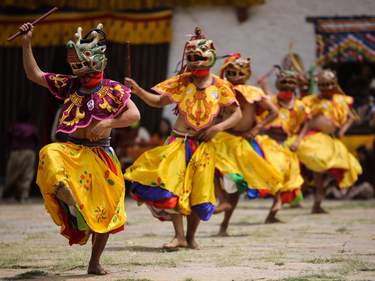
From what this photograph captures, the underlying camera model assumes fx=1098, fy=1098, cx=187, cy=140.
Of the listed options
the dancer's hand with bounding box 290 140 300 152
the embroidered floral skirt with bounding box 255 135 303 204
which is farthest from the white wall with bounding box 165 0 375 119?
the embroidered floral skirt with bounding box 255 135 303 204

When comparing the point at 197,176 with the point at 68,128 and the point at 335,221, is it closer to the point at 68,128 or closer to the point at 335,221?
the point at 68,128

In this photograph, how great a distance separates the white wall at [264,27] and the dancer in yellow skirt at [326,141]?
4.03 m

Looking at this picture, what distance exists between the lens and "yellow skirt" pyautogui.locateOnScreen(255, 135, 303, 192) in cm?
1280

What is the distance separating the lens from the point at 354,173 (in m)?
14.8

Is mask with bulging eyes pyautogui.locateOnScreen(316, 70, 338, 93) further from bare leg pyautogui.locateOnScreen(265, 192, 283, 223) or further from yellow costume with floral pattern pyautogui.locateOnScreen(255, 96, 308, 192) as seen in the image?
bare leg pyautogui.locateOnScreen(265, 192, 283, 223)

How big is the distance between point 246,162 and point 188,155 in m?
1.85

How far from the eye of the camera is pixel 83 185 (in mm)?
7918

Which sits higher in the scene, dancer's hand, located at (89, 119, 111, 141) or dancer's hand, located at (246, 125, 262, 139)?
dancer's hand, located at (89, 119, 111, 141)

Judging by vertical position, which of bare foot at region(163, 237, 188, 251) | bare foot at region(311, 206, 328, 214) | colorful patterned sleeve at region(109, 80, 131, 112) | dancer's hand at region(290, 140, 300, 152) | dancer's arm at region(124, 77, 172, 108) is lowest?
bare foot at region(311, 206, 328, 214)

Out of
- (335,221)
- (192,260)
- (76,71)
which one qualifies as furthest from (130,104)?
(335,221)

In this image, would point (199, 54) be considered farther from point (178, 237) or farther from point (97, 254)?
point (97, 254)

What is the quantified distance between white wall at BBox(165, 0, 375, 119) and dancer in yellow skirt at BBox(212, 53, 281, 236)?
6.87m

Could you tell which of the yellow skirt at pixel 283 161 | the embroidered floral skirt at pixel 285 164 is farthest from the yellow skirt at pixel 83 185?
the embroidered floral skirt at pixel 285 164

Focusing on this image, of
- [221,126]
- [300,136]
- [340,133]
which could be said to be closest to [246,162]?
[221,126]
